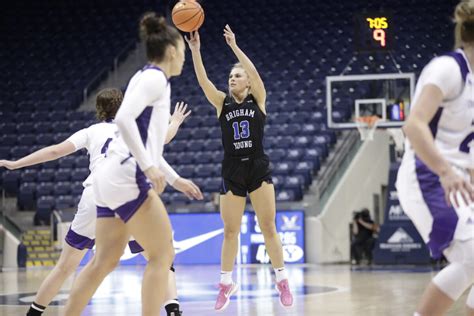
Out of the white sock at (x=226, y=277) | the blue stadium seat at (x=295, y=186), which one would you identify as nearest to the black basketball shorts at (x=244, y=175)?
the white sock at (x=226, y=277)

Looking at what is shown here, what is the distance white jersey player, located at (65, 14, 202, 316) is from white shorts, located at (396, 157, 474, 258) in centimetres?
124

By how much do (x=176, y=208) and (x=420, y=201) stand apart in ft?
46.8

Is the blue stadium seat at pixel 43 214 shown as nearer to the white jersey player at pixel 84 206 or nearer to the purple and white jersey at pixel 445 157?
the white jersey player at pixel 84 206

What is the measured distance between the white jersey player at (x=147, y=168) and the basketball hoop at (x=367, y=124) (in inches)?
473

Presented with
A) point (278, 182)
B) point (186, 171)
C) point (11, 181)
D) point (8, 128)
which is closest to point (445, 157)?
point (278, 182)

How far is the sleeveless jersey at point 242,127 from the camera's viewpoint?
24.1ft

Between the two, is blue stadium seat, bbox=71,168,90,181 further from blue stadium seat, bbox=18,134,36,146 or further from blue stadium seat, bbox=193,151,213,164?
blue stadium seat, bbox=193,151,213,164

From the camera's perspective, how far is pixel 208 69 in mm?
23594

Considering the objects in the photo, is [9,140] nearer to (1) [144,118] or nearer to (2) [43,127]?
(2) [43,127]

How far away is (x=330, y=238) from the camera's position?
58.9 ft

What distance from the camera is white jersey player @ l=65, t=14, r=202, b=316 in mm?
4539

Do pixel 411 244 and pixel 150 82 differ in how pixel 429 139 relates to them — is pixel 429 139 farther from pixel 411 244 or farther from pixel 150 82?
pixel 411 244

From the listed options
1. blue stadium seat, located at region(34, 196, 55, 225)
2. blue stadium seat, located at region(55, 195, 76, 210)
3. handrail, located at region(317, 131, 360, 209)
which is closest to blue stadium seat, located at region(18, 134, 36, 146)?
blue stadium seat, located at region(55, 195, 76, 210)

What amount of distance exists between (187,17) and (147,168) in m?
3.27
